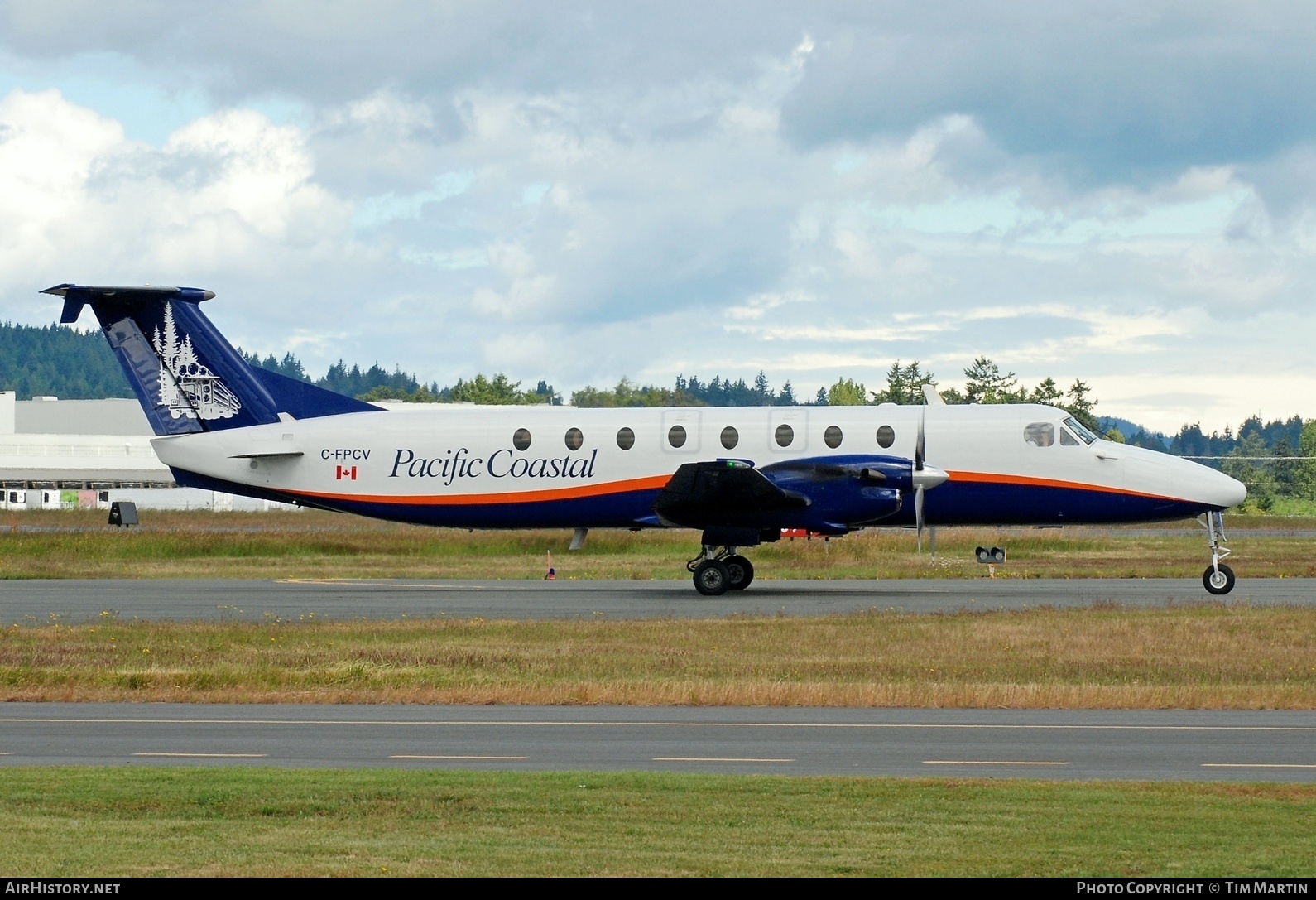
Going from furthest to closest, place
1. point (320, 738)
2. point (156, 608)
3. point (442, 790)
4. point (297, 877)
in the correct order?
1. point (156, 608)
2. point (320, 738)
3. point (442, 790)
4. point (297, 877)

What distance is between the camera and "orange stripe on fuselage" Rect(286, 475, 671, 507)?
1119 inches

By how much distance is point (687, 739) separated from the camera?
12.7 m

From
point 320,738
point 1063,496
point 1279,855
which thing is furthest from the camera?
point 1063,496

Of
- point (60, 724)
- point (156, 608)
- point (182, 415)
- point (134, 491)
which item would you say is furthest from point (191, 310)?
point (134, 491)

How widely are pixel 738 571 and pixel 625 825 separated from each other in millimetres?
19741

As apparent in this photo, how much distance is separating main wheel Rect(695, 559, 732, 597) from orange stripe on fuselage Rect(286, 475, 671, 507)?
1823 millimetres

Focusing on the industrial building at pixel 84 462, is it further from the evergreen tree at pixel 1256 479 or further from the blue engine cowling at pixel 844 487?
the evergreen tree at pixel 1256 479

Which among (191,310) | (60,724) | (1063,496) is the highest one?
(191,310)

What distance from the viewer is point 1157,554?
45844 millimetres

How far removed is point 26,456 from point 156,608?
8350 centimetres

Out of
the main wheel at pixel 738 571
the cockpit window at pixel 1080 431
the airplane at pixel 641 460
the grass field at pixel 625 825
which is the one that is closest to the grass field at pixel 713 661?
the airplane at pixel 641 460

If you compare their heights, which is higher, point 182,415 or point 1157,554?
point 182,415

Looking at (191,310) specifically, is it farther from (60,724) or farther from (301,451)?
(60,724)

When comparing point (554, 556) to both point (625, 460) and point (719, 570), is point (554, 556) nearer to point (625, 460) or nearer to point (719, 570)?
point (625, 460)
